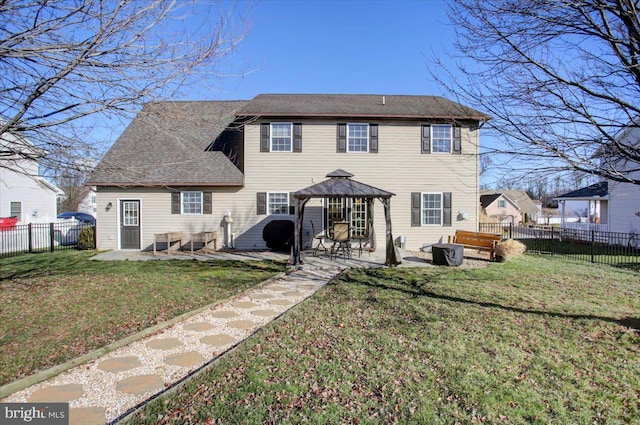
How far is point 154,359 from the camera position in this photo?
4.22m

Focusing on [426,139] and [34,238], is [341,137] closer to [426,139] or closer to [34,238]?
[426,139]

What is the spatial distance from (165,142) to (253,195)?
5345 millimetres

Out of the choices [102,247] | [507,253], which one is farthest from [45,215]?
[507,253]

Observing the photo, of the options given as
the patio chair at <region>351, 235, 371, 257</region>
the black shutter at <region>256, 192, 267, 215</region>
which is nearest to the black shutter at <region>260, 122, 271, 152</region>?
the black shutter at <region>256, 192, 267, 215</region>

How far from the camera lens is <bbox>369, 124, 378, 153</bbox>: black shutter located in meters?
14.3

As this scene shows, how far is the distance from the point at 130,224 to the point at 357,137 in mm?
10455

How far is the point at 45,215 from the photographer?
24.1 m

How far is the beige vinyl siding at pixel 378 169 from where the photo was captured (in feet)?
46.9

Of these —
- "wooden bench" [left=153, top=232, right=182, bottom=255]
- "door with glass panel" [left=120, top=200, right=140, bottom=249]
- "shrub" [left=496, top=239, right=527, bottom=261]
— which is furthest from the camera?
"door with glass panel" [left=120, top=200, right=140, bottom=249]

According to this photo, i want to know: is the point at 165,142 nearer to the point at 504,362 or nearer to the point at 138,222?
the point at 138,222

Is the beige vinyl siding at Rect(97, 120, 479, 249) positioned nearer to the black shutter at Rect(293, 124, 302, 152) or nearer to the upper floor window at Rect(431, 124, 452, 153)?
the black shutter at Rect(293, 124, 302, 152)

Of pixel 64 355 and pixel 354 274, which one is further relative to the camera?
pixel 354 274

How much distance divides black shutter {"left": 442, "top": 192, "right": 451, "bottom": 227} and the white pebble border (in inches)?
356

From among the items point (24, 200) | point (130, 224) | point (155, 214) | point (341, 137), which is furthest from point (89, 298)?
point (24, 200)
